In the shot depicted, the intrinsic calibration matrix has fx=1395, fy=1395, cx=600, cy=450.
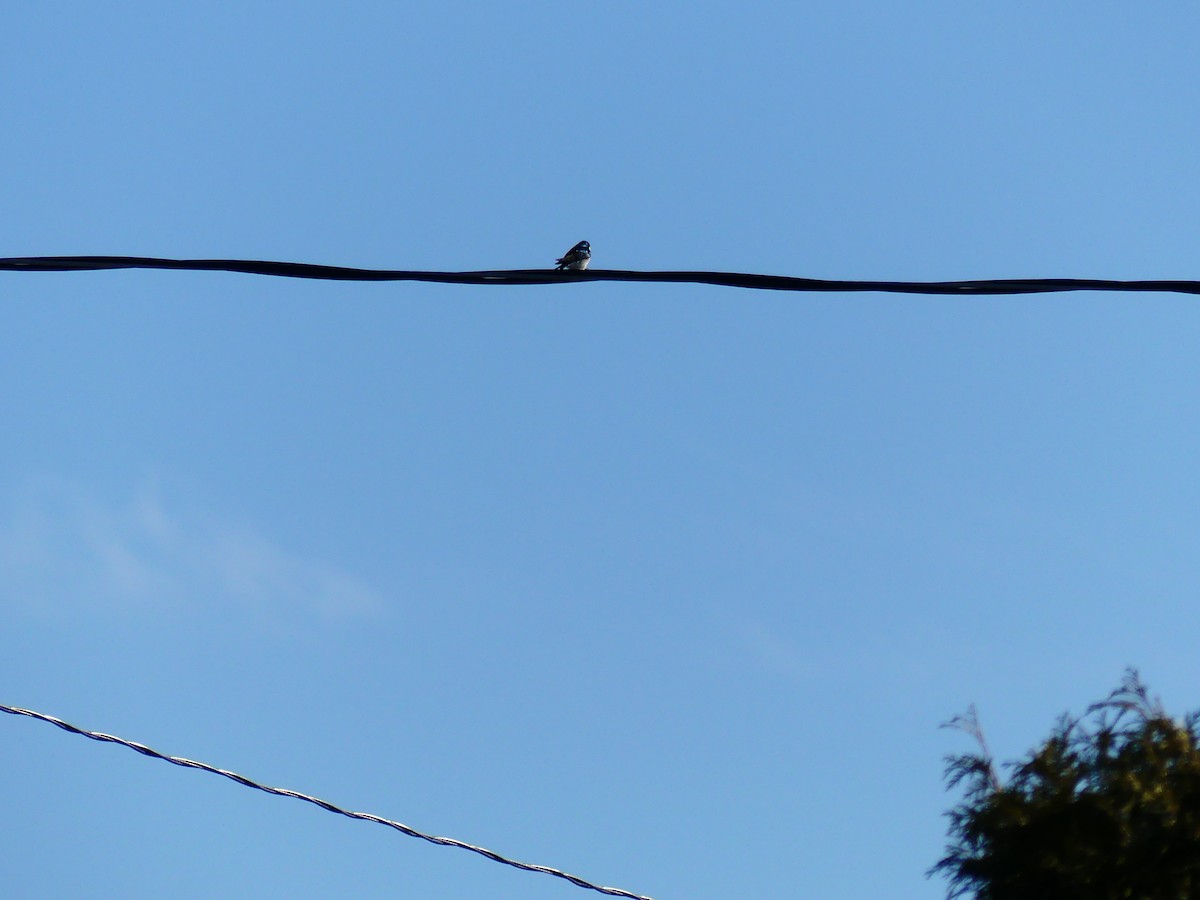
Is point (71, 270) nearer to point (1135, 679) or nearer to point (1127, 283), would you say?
point (1127, 283)

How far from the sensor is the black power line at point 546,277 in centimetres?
588

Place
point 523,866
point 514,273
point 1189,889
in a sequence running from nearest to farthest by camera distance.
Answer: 1. point 514,273
2. point 523,866
3. point 1189,889

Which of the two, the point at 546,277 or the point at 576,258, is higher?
the point at 576,258

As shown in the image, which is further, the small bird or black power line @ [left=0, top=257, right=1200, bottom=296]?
the small bird

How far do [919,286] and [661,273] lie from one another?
3.60 ft

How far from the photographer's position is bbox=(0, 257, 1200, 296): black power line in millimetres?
5875

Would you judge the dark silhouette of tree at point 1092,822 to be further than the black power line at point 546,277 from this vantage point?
Yes

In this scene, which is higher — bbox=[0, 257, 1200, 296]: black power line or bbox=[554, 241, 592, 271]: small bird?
bbox=[554, 241, 592, 271]: small bird

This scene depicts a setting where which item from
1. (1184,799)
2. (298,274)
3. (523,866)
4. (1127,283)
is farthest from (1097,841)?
(298,274)

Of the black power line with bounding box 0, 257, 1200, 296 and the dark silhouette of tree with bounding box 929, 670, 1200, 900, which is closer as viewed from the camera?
the black power line with bounding box 0, 257, 1200, 296

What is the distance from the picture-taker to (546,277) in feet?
19.7

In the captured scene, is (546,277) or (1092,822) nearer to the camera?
(546,277)

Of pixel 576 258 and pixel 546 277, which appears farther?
pixel 576 258

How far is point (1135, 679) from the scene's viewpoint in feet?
60.5
